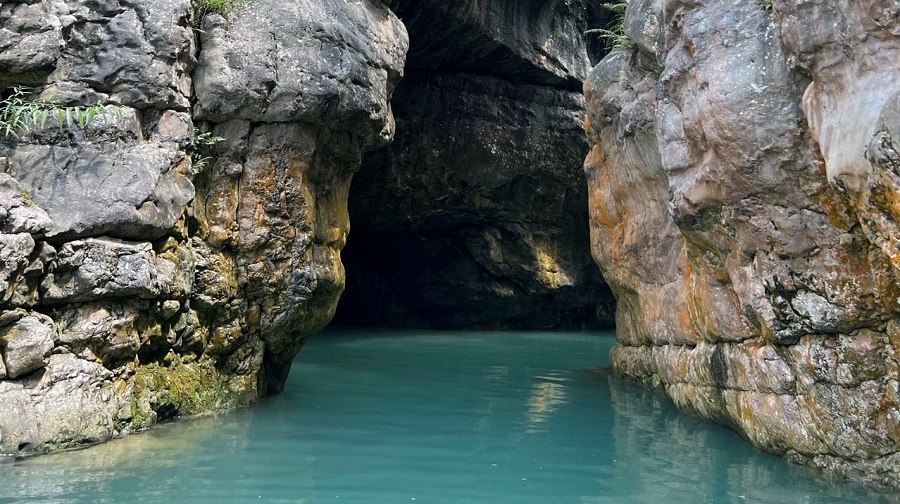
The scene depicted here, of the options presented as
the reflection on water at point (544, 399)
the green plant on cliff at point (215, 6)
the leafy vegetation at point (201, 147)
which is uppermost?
the green plant on cliff at point (215, 6)

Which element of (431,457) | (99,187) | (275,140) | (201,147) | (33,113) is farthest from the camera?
(275,140)

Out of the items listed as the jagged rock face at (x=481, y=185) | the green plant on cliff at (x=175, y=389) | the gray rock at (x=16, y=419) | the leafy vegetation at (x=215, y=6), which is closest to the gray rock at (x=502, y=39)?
the jagged rock face at (x=481, y=185)

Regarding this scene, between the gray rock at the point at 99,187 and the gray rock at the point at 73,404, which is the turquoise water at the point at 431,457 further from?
the gray rock at the point at 99,187

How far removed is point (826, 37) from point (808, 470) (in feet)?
9.92

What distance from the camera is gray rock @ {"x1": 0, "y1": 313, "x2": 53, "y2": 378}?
586 cm

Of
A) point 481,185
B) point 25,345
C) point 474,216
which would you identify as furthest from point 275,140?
point 474,216

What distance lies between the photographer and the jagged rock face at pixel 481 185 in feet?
51.7

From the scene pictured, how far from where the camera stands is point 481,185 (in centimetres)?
1761

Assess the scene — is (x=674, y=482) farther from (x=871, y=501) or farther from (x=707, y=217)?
(x=707, y=217)

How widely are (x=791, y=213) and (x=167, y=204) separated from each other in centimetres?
486

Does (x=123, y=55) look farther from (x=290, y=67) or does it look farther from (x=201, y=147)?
(x=290, y=67)

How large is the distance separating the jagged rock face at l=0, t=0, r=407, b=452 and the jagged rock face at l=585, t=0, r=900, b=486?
3.47m

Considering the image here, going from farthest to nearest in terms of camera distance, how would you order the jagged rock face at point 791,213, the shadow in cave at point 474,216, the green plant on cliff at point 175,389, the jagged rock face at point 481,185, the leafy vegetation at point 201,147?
the shadow in cave at point 474,216 < the jagged rock face at point 481,185 < the leafy vegetation at point 201,147 < the green plant on cliff at point 175,389 < the jagged rock face at point 791,213

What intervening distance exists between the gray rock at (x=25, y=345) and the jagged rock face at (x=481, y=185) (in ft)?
27.5
